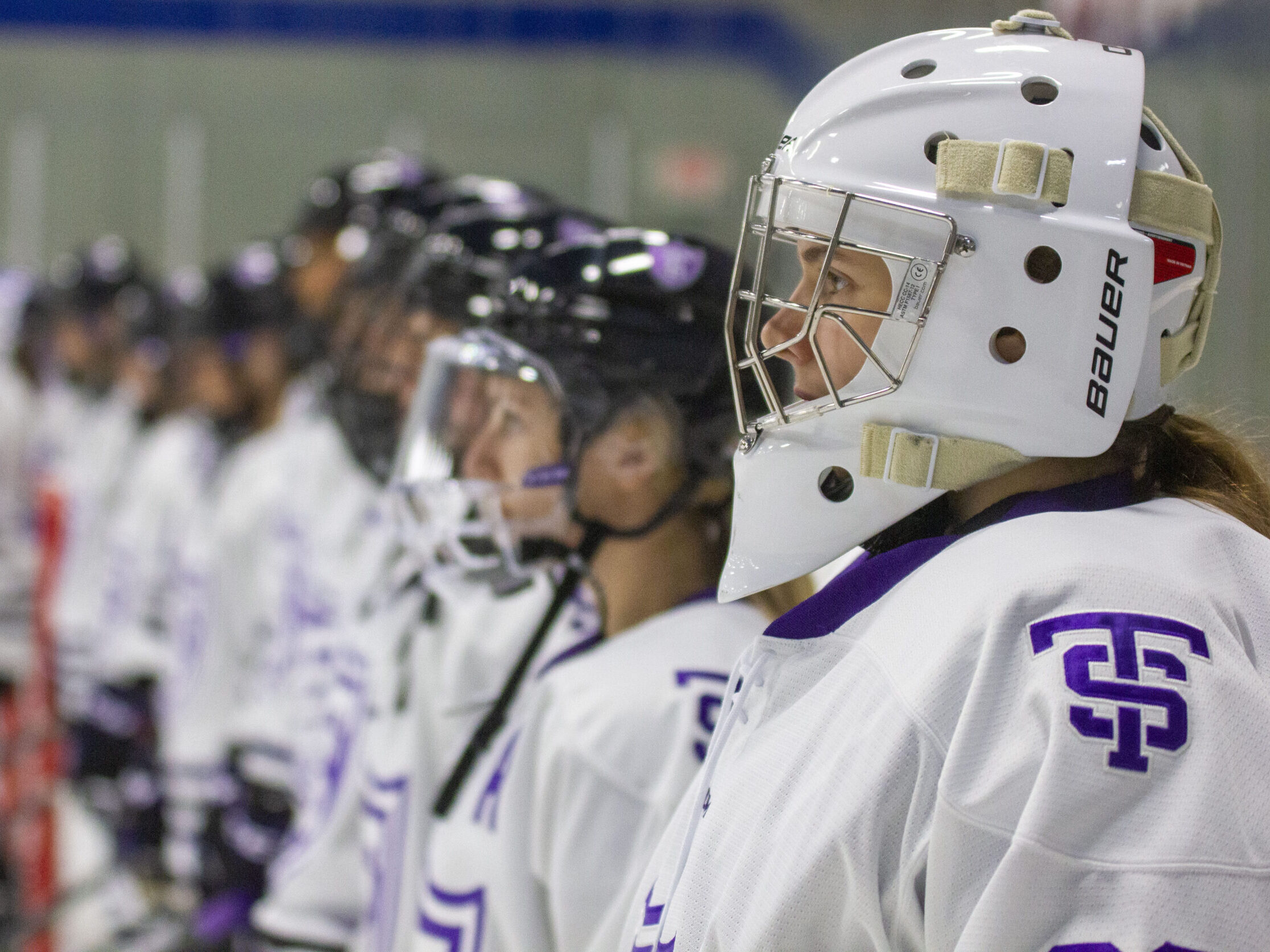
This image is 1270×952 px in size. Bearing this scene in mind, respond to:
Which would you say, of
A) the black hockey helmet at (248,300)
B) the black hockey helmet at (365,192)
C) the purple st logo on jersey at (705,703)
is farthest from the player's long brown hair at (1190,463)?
the black hockey helmet at (248,300)

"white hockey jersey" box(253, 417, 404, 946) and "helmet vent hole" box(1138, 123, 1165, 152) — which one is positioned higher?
"helmet vent hole" box(1138, 123, 1165, 152)

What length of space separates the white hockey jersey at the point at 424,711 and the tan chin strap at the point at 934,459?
744 mm

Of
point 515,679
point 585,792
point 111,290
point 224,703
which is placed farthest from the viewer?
point 111,290

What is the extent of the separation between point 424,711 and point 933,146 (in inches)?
48.1

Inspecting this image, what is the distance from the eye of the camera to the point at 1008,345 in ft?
3.21

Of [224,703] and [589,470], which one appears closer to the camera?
[589,470]

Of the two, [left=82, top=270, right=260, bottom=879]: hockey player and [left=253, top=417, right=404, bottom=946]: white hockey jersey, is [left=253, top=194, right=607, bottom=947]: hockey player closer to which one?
[left=253, top=417, right=404, bottom=946]: white hockey jersey

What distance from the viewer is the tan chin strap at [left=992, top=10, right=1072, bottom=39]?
1.04 metres

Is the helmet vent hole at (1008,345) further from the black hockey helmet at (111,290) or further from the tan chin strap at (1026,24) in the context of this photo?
the black hockey helmet at (111,290)

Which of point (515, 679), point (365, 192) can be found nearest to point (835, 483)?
point (515, 679)

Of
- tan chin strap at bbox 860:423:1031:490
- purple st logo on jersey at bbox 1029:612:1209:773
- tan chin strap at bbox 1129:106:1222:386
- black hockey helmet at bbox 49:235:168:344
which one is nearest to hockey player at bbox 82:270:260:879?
black hockey helmet at bbox 49:235:168:344

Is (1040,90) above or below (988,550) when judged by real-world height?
above

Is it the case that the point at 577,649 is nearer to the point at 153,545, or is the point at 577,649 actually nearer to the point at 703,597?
the point at 703,597

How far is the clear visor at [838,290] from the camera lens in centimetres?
97
